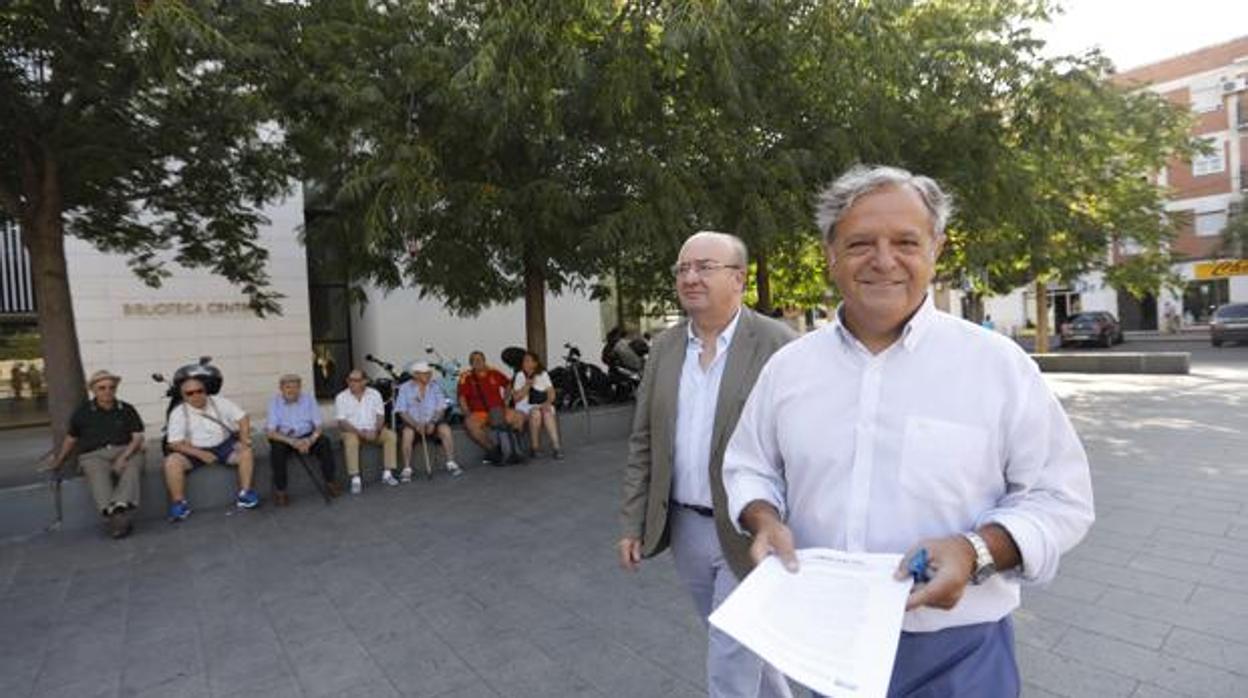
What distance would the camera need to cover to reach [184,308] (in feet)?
52.2

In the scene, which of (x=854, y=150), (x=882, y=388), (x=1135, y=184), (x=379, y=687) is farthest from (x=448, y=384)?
(x=1135, y=184)

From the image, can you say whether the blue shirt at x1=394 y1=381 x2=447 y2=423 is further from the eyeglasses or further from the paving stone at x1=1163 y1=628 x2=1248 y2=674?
the paving stone at x1=1163 y1=628 x2=1248 y2=674

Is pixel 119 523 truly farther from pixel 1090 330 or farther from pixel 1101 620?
pixel 1090 330

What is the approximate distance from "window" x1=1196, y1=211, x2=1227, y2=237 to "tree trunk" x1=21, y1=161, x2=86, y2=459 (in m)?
44.2

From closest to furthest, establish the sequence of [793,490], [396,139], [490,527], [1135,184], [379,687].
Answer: [793,490] → [379,687] → [490,527] → [396,139] → [1135,184]

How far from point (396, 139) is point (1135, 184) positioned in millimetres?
15143

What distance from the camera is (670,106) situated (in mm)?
8648

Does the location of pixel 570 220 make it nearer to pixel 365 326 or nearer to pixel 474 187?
pixel 474 187

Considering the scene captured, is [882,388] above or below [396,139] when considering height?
below

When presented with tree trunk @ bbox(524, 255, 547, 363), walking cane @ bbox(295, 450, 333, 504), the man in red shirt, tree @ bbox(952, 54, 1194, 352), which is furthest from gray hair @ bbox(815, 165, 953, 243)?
tree @ bbox(952, 54, 1194, 352)

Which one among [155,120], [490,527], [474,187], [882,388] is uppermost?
[155,120]

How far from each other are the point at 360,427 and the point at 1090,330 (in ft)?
95.3

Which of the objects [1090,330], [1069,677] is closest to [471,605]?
[1069,677]

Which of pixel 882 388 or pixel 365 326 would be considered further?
pixel 365 326
